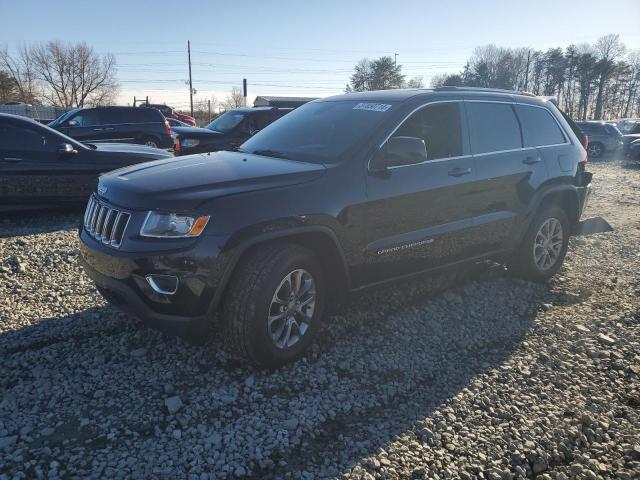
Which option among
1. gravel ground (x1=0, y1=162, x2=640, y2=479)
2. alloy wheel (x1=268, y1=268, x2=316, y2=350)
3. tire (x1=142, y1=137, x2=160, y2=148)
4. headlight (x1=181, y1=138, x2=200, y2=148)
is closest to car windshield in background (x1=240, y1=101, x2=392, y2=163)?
alloy wheel (x1=268, y1=268, x2=316, y2=350)

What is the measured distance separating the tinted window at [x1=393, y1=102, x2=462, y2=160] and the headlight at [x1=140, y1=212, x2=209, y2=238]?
185cm

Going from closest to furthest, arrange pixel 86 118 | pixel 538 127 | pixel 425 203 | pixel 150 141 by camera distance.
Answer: pixel 425 203
pixel 538 127
pixel 86 118
pixel 150 141

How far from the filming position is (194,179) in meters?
3.18

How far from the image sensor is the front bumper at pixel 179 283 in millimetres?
2908

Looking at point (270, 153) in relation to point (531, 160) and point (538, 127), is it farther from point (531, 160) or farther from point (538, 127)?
point (538, 127)

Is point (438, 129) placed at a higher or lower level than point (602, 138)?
higher

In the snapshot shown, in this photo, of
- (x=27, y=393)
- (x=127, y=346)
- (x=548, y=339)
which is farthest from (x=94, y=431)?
(x=548, y=339)

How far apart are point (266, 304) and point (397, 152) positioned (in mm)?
1457

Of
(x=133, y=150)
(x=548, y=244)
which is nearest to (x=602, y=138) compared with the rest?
(x=548, y=244)

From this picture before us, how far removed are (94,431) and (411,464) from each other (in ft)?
5.52

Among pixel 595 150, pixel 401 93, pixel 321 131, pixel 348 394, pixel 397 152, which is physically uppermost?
pixel 401 93

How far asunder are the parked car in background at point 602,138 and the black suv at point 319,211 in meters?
20.5

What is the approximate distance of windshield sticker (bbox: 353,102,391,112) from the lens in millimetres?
3972

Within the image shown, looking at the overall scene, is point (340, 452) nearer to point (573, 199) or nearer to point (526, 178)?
point (526, 178)
